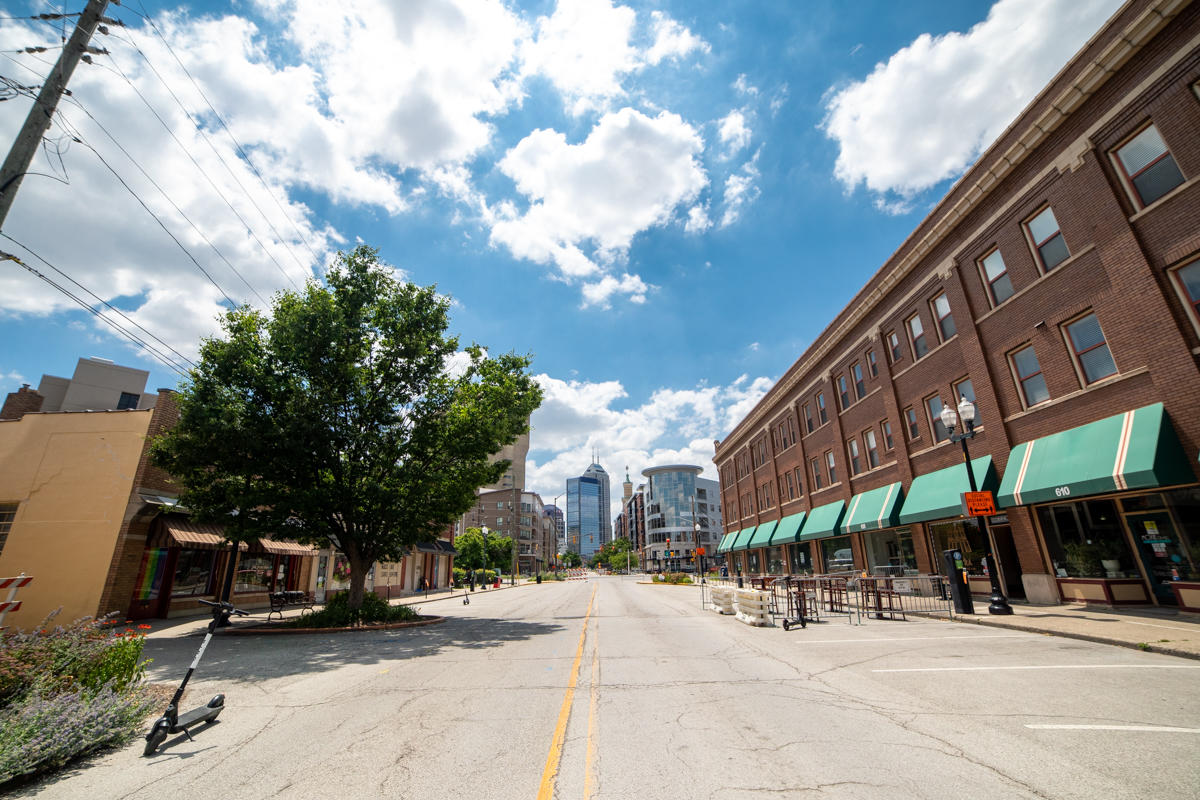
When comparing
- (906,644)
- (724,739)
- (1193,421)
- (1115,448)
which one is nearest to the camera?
(724,739)

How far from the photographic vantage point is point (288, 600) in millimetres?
22062

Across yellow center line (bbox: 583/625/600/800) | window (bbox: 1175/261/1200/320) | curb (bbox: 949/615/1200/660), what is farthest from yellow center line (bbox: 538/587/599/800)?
window (bbox: 1175/261/1200/320)

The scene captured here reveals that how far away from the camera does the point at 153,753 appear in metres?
5.47

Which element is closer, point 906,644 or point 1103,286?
point 906,644

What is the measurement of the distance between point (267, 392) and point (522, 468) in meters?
90.5

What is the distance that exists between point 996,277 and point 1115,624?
11626 millimetres

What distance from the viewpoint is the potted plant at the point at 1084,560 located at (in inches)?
570

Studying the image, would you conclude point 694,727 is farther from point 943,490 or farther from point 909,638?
point 943,490

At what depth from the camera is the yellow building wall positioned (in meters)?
16.8

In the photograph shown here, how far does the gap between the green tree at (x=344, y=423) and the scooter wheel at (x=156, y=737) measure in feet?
35.5

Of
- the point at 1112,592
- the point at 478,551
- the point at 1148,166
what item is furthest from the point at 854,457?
the point at 478,551

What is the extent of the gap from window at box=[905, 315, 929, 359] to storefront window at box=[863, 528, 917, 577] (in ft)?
25.2

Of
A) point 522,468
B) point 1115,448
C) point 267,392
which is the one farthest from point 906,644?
point 522,468

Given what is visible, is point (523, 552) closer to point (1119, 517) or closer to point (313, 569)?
point (313, 569)
